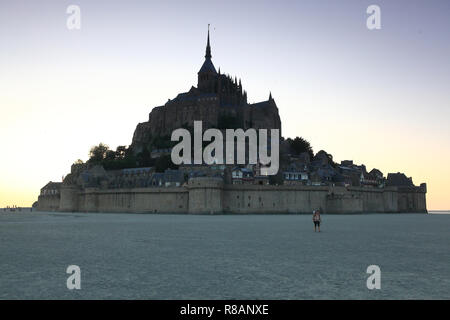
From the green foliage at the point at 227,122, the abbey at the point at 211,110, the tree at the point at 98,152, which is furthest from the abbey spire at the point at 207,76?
the tree at the point at 98,152

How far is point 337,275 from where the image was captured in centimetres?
1160

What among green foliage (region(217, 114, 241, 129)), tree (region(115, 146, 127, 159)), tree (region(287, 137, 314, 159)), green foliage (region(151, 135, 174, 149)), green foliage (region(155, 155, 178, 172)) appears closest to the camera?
green foliage (region(155, 155, 178, 172))

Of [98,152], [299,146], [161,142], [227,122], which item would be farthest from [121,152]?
[299,146]

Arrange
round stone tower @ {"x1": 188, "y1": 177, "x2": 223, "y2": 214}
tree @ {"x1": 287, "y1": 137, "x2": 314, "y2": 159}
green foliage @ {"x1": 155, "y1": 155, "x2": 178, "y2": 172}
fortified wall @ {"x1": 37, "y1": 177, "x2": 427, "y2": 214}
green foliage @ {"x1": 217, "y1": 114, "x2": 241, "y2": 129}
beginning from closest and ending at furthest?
round stone tower @ {"x1": 188, "y1": 177, "x2": 223, "y2": 214}
fortified wall @ {"x1": 37, "y1": 177, "x2": 427, "y2": 214}
green foliage @ {"x1": 155, "y1": 155, "x2": 178, "y2": 172}
green foliage @ {"x1": 217, "y1": 114, "x2": 241, "y2": 129}
tree @ {"x1": 287, "y1": 137, "x2": 314, "y2": 159}

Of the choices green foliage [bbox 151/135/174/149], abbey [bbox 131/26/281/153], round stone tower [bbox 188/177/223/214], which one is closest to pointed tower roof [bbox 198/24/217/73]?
abbey [bbox 131/26/281/153]

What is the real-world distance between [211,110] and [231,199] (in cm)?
3697

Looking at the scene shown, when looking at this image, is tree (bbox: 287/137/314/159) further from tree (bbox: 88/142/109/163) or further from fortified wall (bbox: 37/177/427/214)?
tree (bbox: 88/142/109/163)

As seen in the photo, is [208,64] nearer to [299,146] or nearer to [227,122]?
[227,122]

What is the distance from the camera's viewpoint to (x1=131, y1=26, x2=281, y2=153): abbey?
100438mm

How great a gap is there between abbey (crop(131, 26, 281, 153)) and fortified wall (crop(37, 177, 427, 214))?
28.2m

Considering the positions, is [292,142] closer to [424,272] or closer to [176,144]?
[176,144]

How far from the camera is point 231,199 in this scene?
68.2m
